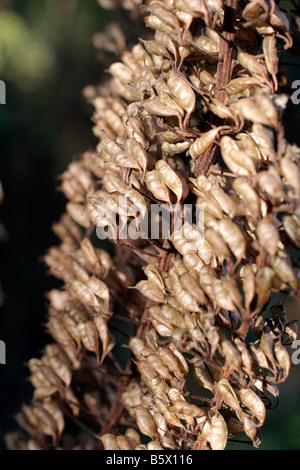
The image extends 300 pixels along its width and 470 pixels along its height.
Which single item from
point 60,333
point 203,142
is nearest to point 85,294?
point 60,333

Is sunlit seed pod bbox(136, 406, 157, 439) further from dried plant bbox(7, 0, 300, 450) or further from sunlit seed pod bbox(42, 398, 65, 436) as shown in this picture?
sunlit seed pod bbox(42, 398, 65, 436)

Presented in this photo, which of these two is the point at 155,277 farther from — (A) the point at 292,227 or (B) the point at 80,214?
(B) the point at 80,214

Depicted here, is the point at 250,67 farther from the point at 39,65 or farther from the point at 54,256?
the point at 39,65

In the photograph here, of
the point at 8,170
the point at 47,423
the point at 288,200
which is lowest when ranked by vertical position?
the point at 47,423

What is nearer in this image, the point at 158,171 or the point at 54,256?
the point at 158,171

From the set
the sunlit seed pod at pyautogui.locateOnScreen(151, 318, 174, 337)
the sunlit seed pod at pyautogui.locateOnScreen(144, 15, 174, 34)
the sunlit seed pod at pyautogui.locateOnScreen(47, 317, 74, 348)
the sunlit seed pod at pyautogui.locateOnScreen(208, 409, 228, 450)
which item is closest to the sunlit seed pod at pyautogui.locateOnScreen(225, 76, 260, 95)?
the sunlit seed pod at pyautogui.locateOnScreen(144, 15, 174, 34)
